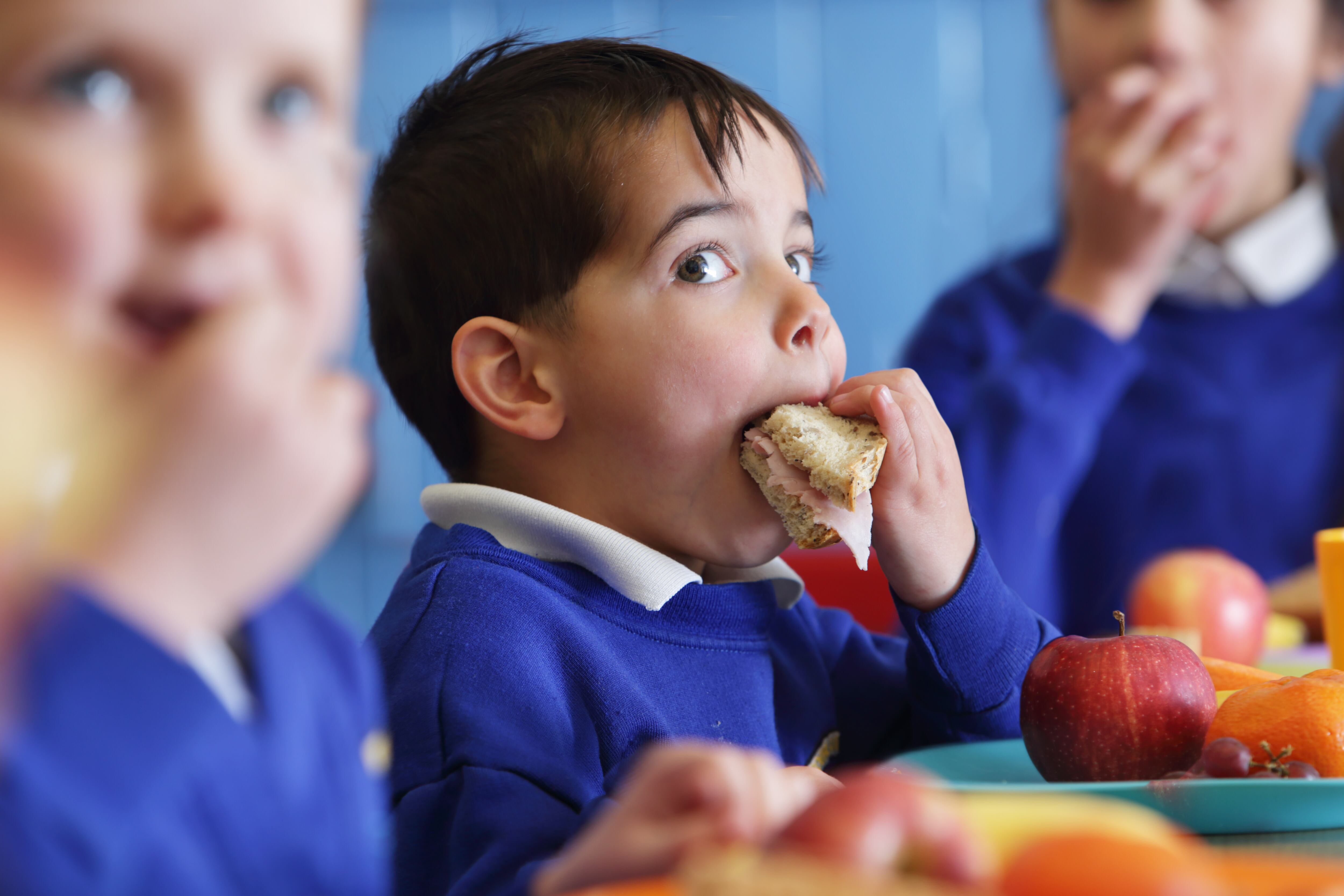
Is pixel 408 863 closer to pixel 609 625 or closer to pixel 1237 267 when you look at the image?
pixel 609 625

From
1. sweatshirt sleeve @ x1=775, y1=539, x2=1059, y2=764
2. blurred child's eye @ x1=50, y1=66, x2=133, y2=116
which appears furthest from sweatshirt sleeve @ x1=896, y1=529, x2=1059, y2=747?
blurred child's eye @ x1=50, y1=66, x2=133, y2=116

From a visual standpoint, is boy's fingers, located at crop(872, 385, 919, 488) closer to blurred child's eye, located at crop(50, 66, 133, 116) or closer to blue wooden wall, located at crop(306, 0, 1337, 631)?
blurred child's eye, located at crop(50, 66, 133, 116)

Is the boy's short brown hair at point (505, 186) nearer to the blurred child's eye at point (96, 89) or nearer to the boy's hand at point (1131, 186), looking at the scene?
the blurred child's eye at point (96, 89)

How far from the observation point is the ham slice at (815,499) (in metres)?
0.85

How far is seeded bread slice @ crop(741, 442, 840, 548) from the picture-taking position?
0.87 metres

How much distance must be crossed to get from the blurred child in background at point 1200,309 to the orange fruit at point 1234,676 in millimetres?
1035

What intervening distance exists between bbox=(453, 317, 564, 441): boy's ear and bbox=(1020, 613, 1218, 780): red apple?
392 millimetres

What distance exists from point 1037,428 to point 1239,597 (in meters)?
0.47

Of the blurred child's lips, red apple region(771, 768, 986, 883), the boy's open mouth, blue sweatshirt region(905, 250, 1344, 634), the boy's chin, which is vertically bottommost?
blue sweatshirt region(905, 250, 1344, 634)

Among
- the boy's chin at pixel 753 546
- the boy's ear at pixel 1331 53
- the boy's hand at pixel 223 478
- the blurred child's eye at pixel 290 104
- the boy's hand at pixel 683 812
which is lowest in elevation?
the boy's chin at pixel 753 546

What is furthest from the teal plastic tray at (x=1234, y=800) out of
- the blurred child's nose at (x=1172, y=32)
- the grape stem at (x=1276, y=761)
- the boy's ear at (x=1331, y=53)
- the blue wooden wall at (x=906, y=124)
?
the blue wooden wall at (x=906, y=124)

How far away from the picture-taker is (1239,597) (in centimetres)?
125

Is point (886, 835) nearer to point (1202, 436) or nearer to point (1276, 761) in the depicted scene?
point (1276, 761)

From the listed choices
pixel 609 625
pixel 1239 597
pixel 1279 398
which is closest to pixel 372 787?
pixel 609 625
